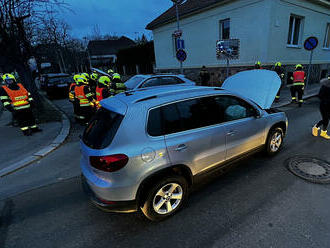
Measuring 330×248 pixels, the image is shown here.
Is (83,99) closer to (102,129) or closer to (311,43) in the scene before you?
(102,129)

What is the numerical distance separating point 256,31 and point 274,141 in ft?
32.0

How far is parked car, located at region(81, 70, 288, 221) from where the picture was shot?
2109 millimetres

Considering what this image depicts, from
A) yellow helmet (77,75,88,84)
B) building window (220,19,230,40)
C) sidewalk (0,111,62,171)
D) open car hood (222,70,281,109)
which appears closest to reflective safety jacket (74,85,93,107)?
yellow helmet (77,75,88,84)

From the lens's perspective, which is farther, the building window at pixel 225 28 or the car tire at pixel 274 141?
the building window at pixel 225 28

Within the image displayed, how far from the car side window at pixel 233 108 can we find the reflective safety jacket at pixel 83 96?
464 cm

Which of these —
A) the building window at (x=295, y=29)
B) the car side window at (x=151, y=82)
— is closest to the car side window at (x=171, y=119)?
the car side window at (x=151, y=82)

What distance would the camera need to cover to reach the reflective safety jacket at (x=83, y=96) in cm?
607

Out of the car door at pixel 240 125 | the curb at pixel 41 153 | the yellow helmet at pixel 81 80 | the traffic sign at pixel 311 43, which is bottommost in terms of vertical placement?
the curb at pixel 41 153

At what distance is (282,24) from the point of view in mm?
11070

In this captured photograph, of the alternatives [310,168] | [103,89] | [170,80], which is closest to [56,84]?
[170,80]

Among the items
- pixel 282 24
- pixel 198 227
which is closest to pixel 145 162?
pixel 198 227

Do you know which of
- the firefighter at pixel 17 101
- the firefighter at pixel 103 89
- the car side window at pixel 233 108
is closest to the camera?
the car side window at pixel 233 108

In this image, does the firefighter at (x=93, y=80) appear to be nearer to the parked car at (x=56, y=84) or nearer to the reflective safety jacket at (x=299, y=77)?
the parked car at (x=56, y=84)

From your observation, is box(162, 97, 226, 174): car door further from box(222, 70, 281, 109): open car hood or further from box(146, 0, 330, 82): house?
box(146, 0, 330, 82): house
